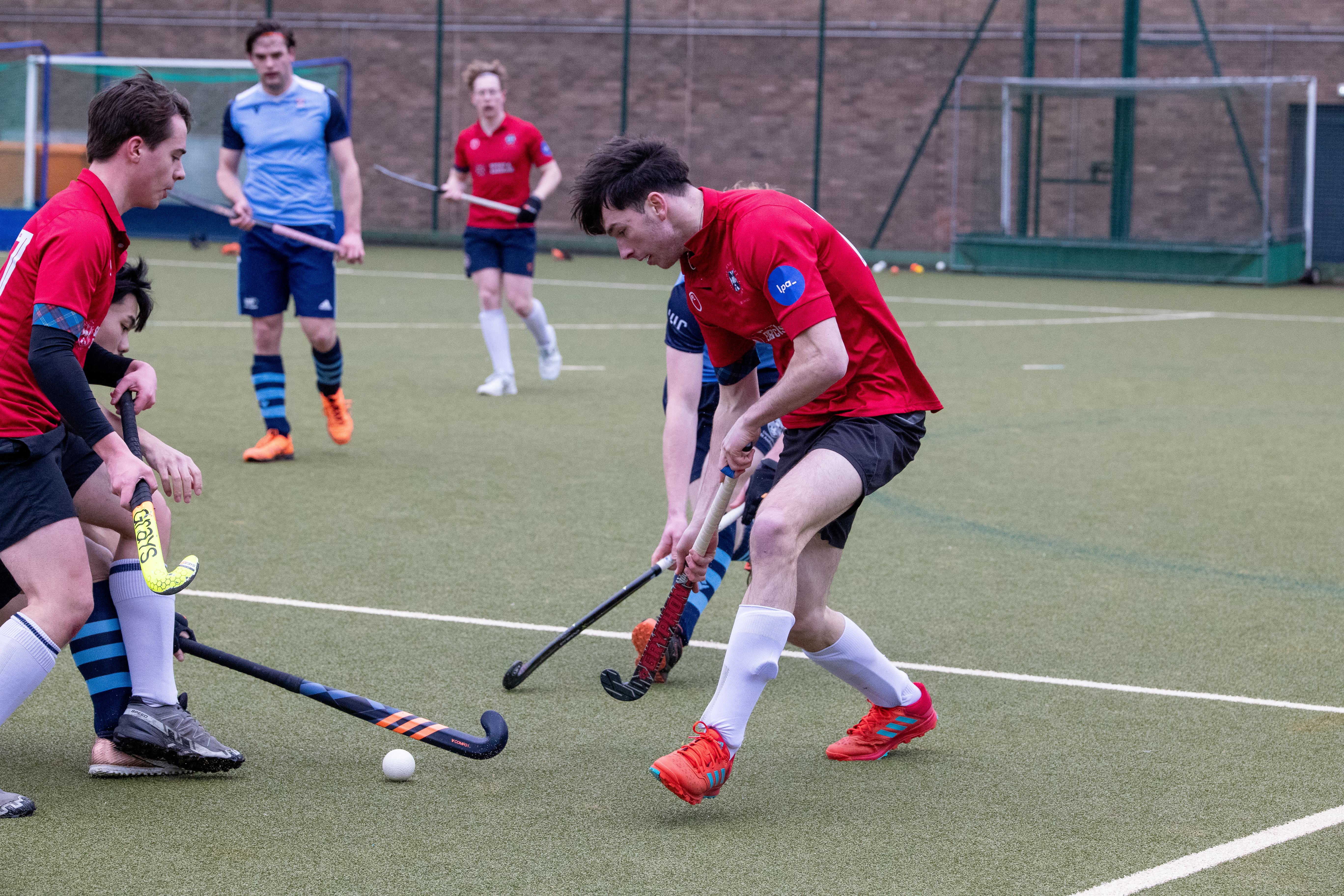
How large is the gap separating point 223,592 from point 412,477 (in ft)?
6.70

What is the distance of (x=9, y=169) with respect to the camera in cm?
1830

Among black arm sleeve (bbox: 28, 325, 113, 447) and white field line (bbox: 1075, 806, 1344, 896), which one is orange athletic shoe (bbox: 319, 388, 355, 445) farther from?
white field line (bbox: 1075, 806, 1344, 896)

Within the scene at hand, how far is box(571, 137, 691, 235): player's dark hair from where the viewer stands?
327cm

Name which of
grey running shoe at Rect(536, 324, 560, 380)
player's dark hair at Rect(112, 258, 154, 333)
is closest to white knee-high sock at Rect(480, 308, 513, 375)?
grey running shoe at Rect(536, 324, 560, 380)

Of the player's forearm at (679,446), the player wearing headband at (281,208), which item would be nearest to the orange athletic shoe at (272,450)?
the player wearing headband at (281,208)

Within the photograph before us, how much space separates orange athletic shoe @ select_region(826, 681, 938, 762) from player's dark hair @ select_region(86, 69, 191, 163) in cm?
206

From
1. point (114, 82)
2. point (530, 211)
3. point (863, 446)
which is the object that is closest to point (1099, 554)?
point (863, 446)

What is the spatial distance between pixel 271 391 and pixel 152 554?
4.49m

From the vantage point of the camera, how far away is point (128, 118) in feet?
10.5

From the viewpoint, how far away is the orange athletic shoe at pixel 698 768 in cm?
321

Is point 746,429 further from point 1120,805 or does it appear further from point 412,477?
point 412,477

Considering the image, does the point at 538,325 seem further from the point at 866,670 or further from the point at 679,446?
the point at 866,670

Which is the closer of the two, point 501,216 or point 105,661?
point 105,661

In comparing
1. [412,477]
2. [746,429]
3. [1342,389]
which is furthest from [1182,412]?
[746,429]
